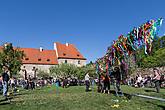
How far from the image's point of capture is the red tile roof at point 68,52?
97075mm

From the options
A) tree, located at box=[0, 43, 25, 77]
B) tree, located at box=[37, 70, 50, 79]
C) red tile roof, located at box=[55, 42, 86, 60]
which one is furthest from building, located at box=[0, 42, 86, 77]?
tree, located at box=[0, 43, 25, 77]

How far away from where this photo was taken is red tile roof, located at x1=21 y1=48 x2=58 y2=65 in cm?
9309

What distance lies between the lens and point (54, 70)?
80062mm

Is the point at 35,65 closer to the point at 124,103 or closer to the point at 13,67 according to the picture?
the point at 13,67

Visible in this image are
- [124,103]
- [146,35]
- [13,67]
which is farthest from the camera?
[13,67]

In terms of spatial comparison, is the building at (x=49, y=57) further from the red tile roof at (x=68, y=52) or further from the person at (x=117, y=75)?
the person at (x=117, y=75)

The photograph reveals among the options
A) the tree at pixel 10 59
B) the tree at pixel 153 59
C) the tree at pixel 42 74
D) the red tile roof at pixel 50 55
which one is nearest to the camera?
the tree at pixel 153 59

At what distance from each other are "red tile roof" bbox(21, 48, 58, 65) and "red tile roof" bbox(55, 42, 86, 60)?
8.12 feet

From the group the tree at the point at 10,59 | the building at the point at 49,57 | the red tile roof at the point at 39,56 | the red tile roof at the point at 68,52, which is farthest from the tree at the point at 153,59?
the red tile roof at the point at 39,56

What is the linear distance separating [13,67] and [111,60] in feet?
86.5

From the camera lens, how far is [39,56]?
9562 cm

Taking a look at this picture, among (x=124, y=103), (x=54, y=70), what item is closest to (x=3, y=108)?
(x=124, y=103)

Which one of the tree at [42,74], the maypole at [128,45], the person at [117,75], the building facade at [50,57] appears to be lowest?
the person at [117,75]

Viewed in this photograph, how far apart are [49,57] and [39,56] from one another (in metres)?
3.72
